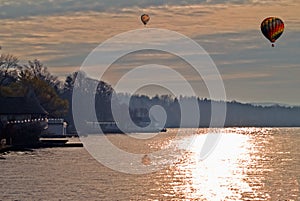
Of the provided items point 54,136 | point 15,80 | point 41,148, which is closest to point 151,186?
point 41,148

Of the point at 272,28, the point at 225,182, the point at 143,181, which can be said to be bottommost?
the point at 143,181

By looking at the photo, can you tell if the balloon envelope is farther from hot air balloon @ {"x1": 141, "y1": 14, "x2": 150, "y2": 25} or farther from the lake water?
hot air balloon @ {"x1": 141, "y1": 14, "x2": 150, "y2": 25}

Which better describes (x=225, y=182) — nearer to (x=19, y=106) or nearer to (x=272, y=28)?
(x=272, y=28)

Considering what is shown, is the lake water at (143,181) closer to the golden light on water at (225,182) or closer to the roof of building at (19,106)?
the golden light on water at (225,182)

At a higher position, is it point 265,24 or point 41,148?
point 265,24

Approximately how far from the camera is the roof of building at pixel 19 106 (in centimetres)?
11825

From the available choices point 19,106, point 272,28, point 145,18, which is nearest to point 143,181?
point 272,28

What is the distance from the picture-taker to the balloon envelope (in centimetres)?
7881

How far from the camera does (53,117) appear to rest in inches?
5719

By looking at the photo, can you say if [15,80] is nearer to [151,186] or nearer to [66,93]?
[66,93]

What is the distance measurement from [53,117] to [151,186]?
8713cm

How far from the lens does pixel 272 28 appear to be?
79000mm

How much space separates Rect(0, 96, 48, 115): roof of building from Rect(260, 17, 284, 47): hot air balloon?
1974 inches

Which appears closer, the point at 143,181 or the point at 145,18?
the point at 143,181
